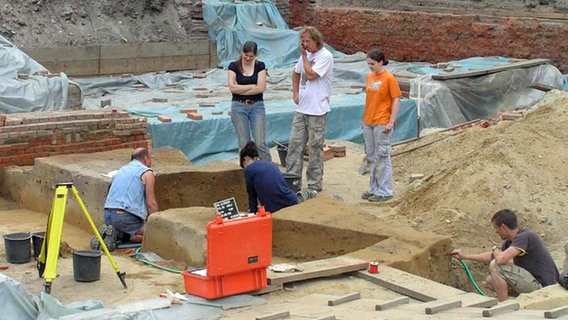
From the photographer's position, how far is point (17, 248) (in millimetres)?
8930

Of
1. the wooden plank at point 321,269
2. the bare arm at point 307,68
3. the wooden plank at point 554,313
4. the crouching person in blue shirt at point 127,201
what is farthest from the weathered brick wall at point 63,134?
the wooden plank at point 554,313

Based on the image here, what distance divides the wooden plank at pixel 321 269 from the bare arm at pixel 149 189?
2.06 metres

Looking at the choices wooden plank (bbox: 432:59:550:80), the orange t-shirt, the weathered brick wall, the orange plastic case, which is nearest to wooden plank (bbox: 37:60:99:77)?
wooden plank (bbox: 432:59:550:80)

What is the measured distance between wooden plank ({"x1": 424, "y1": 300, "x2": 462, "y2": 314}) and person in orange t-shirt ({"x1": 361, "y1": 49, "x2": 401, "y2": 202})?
455 cm

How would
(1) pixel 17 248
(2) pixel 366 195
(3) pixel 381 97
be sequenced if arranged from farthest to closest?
(2) pixel 366 195 < (3) pixel 381 97 < (1) pixel 17 248

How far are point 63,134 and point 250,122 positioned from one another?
2037 mm

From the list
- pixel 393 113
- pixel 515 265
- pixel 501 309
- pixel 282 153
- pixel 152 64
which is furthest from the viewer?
pixel 152 64

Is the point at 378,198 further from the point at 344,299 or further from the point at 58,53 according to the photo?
the point at 58,53

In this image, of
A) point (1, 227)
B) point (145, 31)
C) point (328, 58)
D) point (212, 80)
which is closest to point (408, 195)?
point (328, 58)

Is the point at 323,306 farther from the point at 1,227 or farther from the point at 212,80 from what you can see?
the point at 212,80

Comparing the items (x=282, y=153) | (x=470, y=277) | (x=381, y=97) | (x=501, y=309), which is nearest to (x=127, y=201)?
(x=470, y=277)

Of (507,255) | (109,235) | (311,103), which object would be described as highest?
(311,103)

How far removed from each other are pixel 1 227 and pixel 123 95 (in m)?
Result: 8.18

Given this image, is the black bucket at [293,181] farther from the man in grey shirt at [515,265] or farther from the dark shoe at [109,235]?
the man in grey shirt at [515,265]
